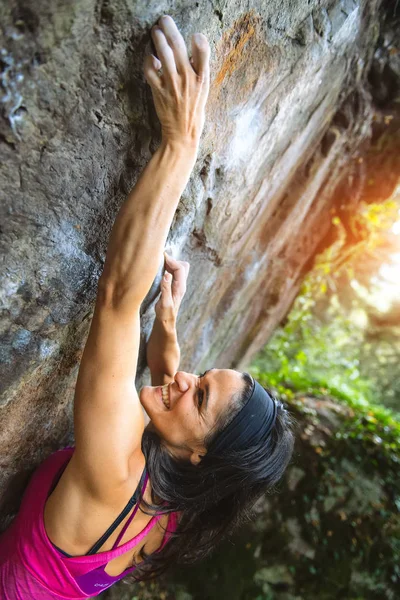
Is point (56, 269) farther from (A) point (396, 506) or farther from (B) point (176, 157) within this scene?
(A) point (396, 506)

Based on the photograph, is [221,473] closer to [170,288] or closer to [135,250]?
[170,288]

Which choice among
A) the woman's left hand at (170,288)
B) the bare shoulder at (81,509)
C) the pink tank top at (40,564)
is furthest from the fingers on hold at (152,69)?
the pink tank top at (40,564)

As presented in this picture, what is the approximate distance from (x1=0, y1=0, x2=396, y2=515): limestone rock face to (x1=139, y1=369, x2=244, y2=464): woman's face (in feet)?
1.78

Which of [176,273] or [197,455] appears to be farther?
[176,273]

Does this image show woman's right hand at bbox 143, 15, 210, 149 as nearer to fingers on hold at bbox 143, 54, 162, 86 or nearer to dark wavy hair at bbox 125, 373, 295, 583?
fingers on hold at bbox 143, 54, 162, 86

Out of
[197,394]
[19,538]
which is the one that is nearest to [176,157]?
[197,394]

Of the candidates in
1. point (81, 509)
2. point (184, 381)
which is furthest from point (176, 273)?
point (81, 509)

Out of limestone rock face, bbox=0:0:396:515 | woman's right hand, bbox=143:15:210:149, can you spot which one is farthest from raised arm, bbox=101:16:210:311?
limestone rock face, bbox=0:0:396:515

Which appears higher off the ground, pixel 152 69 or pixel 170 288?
pixel 152 69

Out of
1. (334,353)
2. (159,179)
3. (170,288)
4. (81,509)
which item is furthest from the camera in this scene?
(334,353)

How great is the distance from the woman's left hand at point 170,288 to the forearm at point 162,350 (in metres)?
0.08

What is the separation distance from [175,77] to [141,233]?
636 millimetres

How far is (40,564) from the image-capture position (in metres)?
2.05

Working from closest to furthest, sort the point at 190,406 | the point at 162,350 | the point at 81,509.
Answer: the point at 81,509, the point at 190,406, the point at 162,350
